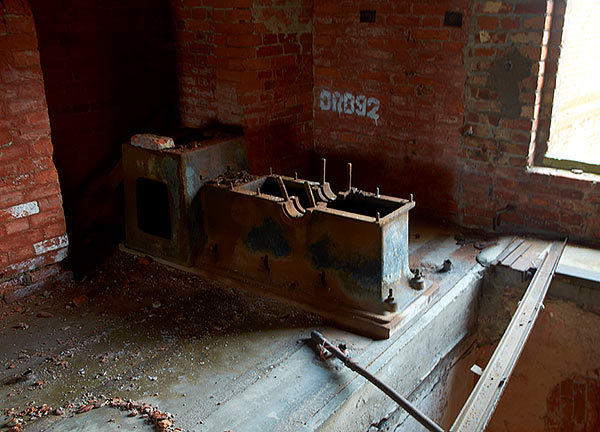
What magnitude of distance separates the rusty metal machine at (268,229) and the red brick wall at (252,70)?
382mm

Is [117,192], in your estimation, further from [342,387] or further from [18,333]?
[342,387]

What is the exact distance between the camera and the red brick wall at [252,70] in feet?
13.7

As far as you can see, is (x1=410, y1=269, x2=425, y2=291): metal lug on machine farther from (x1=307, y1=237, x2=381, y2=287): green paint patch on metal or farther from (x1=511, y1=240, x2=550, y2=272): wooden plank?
(x1=511, y1=240, x2=550, y2=272): wooden plank

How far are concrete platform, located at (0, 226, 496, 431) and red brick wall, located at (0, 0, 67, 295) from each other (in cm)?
26

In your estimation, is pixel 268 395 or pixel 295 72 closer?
pixel 268 395

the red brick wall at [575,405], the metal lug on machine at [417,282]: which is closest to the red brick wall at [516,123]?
the red brick wall at [575,405]

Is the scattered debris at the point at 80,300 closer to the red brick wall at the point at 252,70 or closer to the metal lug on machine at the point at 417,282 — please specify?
the red brick wall at the point at 252,70

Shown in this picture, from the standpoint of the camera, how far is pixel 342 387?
2658 mm

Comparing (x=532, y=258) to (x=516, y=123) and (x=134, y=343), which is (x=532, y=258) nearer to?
(x=516, y=123)

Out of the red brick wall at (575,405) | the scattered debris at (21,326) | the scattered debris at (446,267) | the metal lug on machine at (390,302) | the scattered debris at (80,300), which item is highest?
the metal lug on machine at (390,302)

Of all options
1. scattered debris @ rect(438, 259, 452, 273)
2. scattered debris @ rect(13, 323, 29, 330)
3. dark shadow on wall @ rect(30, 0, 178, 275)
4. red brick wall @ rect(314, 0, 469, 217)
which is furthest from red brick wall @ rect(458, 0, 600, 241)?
scattered debris @ rect(13, 323, 29, 330)

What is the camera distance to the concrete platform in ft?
8.39

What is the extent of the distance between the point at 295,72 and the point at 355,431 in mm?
2930

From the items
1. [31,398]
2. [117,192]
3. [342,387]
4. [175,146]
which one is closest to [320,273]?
[342,387]
